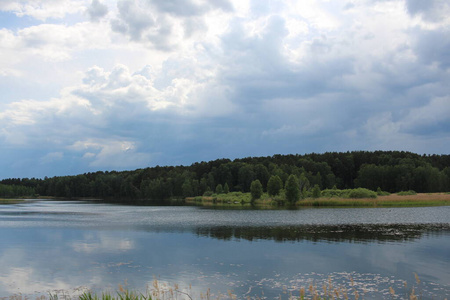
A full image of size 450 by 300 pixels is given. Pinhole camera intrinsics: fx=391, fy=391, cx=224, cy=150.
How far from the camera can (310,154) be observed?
179 metres

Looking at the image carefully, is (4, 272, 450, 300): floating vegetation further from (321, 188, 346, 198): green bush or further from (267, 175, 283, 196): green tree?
(267, 175, 283, 196): green tree

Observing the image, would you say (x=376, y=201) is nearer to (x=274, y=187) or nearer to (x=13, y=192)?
(x=274, y=187)

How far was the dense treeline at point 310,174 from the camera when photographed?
128500 millimetres

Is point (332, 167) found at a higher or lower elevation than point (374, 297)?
higher

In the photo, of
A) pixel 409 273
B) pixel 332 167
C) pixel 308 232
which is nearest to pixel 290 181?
pixel 308 232

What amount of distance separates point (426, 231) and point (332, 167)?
12974cm

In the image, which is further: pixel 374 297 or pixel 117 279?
pixel 117 279

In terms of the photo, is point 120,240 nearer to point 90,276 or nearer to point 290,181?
point 90,276

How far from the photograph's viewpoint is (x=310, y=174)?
141500mm

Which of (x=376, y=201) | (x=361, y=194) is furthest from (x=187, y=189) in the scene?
(x=376, y=201)

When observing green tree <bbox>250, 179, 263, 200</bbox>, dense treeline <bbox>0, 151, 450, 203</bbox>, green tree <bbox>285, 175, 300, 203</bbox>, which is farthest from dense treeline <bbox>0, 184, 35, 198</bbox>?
green tree <bbox>285, 175, 300, 203</bbox>

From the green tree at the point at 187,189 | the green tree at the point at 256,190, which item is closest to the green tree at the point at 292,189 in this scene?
the green tree at the point at 256,190

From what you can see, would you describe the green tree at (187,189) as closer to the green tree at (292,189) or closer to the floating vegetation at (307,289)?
the green tree at (292,189)

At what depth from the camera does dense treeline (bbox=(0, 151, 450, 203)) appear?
12850 centimetres
